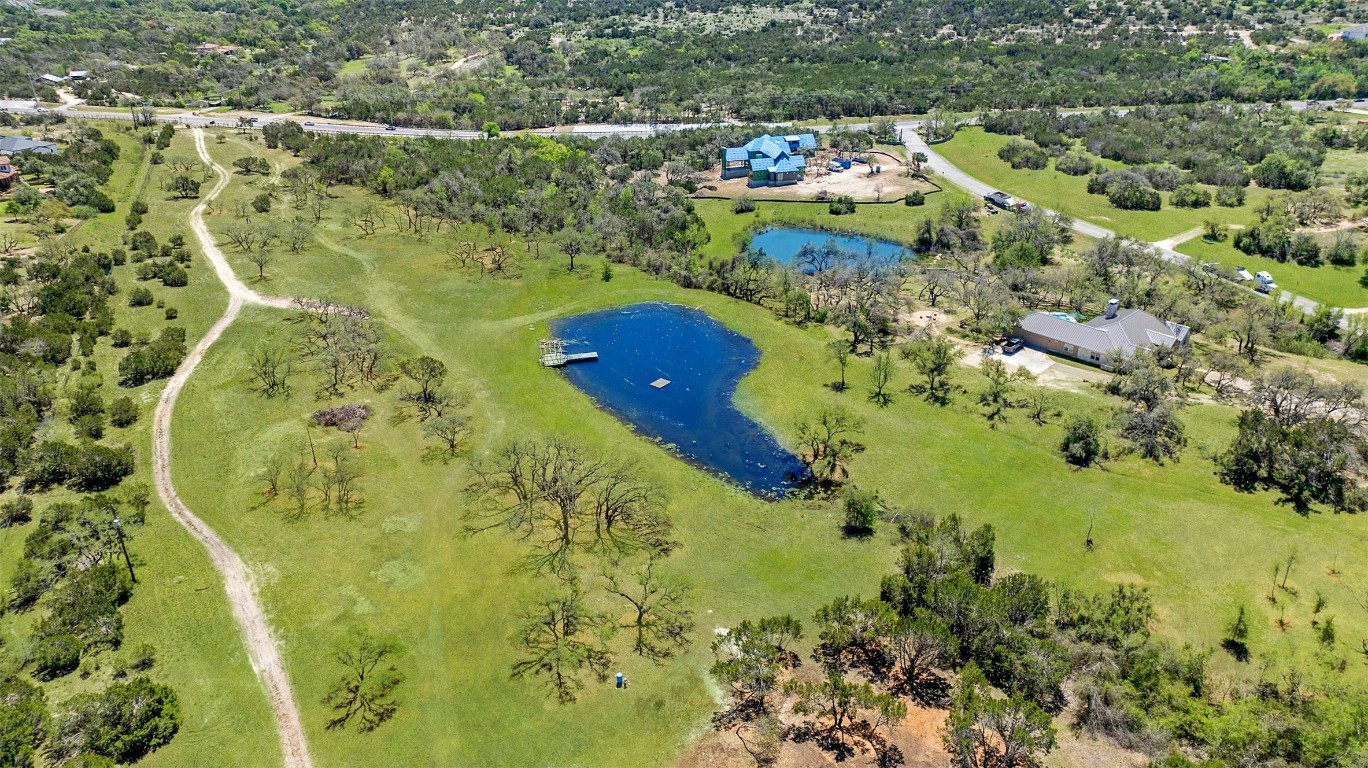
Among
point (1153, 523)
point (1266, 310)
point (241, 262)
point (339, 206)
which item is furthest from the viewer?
point (339, 206)

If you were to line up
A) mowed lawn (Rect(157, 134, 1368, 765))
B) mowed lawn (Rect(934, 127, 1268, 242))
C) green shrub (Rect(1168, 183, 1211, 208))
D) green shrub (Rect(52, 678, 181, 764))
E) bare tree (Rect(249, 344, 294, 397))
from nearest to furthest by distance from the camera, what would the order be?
green shrub (Rect(52, 678, 181, 764)), mowed lawn (Rect(157, 134, 1368, 765)), bare tree (Rect(249, 344, 294, 397)), mowed lawn (Rect(934, 127, 1268, 242)), green shrub (Rect(1168, 183, 1211, 208))

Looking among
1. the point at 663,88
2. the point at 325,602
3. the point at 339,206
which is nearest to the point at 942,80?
the point at 663,88

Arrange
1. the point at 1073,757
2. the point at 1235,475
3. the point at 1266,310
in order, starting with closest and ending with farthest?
the point at 1073,757 → the point at 1235,475 → the point at 1266,310

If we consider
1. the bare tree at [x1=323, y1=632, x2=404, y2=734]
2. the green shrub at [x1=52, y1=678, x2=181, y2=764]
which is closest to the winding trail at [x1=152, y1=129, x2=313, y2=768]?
the bare tree at [x1=323, y1=632, x2=404, y2=734]

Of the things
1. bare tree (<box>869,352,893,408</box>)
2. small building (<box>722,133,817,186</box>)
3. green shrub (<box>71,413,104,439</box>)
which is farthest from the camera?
small building (<box>722,133,817,186</box>)

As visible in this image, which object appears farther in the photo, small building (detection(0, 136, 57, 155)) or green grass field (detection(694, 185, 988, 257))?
small building (detection(0, 136, 57, 155))

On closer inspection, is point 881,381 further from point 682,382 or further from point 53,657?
point 53,657

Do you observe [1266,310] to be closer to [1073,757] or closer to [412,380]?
[1073,757]

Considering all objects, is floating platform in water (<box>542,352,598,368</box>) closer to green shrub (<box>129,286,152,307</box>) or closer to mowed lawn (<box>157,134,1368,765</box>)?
mowed lawn (<box>157,134,1368,765</box>)

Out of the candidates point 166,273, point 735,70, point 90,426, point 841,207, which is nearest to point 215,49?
point 735,70
